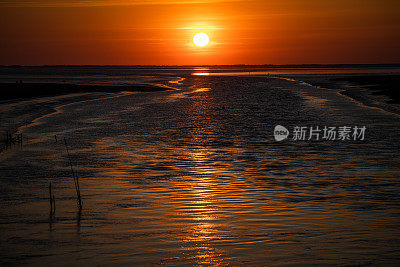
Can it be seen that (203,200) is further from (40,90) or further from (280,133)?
(40,90)

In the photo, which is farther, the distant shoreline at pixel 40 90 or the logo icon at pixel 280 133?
the distant shoreline at pixel 40 90

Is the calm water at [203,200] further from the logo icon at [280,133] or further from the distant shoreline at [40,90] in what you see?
the distant shoreline at [40,90]

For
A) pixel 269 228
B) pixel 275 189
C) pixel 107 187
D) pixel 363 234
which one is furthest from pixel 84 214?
pixel 363 234

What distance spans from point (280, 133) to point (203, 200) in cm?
1596

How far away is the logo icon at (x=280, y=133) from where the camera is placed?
26981 mm

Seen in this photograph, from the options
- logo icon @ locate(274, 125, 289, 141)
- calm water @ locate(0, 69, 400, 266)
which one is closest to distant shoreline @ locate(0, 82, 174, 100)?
calm water @ locate(0, 69, 400, 266)

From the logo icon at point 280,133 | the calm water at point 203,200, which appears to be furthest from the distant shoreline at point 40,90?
the logo icon at point 280,133

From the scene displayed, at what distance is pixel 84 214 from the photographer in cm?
1248

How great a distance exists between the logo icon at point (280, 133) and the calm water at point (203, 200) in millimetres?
1010

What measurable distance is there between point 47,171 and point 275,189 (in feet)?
28.0

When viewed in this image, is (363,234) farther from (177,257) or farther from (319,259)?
(177,257)

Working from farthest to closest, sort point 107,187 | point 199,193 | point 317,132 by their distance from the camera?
point 317,132 → point 107,187 → point 199,193

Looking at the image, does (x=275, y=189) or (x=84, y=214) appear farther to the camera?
(x=275, y=189)

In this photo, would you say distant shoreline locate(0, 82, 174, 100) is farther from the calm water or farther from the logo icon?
the logo icon
